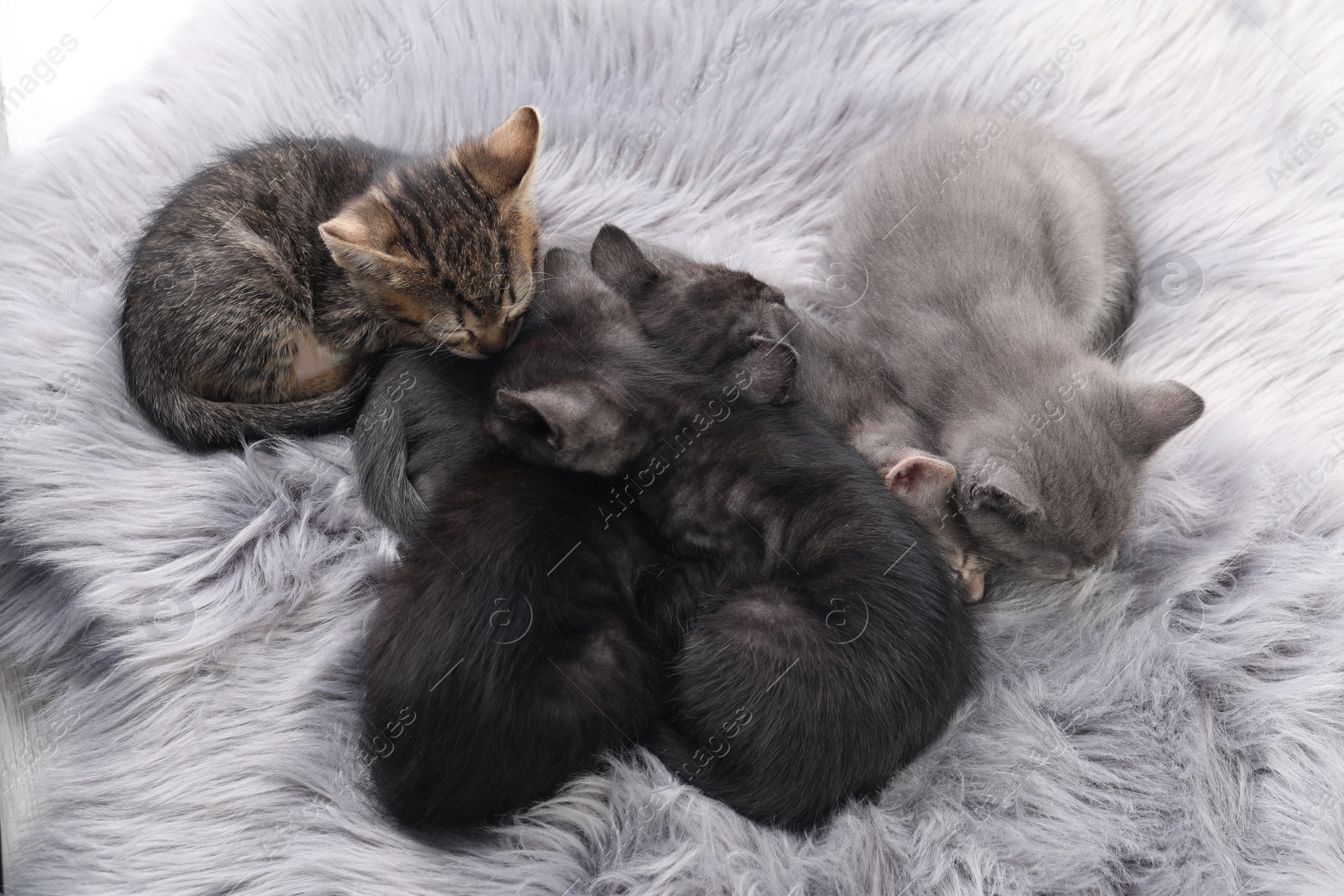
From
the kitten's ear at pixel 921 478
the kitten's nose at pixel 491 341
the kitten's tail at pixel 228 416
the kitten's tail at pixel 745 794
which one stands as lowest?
the kitten's tail at pixel 745 794

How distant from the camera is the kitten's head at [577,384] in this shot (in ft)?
3.89

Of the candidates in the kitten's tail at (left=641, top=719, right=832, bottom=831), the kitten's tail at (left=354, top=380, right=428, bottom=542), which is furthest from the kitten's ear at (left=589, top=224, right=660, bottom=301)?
the kitten's tail at (left=641, top=719, right=832, bottom=831)

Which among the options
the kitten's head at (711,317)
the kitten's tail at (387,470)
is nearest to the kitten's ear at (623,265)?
the kitten's head at (711,317)

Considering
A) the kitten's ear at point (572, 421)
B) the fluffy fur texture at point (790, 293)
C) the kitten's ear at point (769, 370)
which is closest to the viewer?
the fluffy fur texture at point (790, 293)

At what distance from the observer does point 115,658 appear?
1.14 metres

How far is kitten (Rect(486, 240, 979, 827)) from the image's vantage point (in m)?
1.08

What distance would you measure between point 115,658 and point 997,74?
5.46 ft

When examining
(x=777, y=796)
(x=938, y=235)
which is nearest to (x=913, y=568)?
(x=777, y=796)

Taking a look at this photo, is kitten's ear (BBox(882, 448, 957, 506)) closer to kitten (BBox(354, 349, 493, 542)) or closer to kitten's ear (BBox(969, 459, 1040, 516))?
kitten's ear (BBox(969, 459, 1040, 516))

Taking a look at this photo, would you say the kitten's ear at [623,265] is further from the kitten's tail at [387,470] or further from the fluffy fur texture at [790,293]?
the kitten's tail at [387,470]

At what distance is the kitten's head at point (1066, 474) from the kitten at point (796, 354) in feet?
0.16

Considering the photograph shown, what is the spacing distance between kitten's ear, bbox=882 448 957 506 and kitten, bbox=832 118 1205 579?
0.11 ft

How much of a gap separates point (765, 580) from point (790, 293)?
56cm

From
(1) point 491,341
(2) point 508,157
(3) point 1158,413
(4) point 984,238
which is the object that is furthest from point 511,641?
(4) point 984,238
